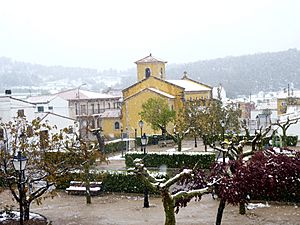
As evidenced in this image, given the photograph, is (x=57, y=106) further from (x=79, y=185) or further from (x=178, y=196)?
(x=178, y=196)

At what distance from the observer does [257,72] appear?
423 feet

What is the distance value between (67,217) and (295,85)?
4390 inches

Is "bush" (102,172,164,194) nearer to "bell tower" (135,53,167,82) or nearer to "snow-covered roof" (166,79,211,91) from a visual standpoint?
"snow-covered roof" (166,79,211,91)

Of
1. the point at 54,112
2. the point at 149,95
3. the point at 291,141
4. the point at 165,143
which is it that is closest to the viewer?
the point at 291,141

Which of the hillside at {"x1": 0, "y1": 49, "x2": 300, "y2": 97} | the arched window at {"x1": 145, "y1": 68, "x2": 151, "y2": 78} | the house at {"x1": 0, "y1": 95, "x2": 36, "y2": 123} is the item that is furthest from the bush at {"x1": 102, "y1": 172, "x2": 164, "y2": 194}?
the hillside at {"x1": 0, "y1": 49, "x2": 300, "y2": 97}

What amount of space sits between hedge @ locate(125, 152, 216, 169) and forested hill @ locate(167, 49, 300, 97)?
99158 mm

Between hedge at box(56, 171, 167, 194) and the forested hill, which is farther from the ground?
the forested hill

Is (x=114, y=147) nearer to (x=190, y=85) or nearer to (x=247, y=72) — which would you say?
(x=190, y=85)

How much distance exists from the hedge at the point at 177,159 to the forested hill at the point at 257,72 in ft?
325

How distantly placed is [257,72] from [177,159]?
10976cm

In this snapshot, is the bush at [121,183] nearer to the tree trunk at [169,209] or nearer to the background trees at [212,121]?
the tree trunk at [169,209]

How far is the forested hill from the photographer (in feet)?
411

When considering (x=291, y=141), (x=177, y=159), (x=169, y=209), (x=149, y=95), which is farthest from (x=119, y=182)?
(x=149, y=95)

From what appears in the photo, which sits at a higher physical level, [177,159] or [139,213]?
[177,159]
